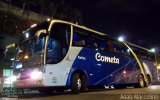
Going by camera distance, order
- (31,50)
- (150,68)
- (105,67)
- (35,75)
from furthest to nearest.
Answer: (150,68) < (105,67) < (31,50) < (35,75)

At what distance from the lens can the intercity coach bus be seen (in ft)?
44.4

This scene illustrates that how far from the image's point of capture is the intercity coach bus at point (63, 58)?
1352 centimetres

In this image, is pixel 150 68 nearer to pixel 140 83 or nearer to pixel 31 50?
pixel 140 83

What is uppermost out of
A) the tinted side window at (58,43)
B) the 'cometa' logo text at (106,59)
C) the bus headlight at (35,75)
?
the tinted side window at (58,43)

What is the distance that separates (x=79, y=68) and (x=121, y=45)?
20.9 feet

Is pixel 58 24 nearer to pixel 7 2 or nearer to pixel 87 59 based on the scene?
pixel 87 59

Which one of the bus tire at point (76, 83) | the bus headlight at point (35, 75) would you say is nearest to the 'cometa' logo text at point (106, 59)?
the bus tire at point (76, 83)

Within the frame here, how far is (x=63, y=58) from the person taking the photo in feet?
46.9

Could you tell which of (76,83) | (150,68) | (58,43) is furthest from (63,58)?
(150,68)

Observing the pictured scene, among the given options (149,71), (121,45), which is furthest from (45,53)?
(149,71)

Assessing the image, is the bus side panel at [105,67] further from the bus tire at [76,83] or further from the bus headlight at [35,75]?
the bus headlight at [35,75]

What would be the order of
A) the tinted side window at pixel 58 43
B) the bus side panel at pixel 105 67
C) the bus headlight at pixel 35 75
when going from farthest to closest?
the bus side panel at pixel 105 67
the tinted side window at pixel 58 43
the bus headlight at pixel 35 75

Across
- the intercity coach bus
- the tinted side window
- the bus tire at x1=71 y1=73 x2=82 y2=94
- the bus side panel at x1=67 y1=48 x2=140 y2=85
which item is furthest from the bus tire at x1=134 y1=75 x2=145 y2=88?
the tinted side window

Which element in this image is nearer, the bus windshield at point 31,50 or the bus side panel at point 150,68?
the bus windshield at point 31,50
